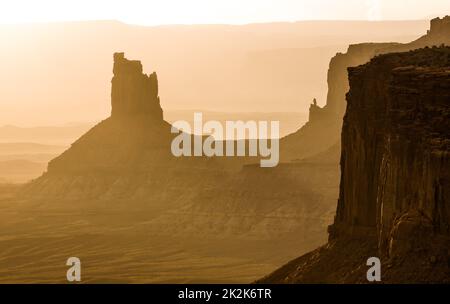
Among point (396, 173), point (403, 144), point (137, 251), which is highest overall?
point (403, 144)

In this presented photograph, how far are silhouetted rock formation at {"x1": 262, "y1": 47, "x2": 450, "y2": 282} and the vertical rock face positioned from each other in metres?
0.04

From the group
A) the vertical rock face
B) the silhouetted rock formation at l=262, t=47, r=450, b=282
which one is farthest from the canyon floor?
the vertical rock face

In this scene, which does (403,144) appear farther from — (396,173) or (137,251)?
(137,251)

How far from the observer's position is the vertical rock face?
5434 cm

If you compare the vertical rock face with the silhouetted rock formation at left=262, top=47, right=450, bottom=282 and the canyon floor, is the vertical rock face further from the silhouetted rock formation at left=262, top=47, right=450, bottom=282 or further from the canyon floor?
the canyon floor

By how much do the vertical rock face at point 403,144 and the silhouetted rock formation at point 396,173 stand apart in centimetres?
4

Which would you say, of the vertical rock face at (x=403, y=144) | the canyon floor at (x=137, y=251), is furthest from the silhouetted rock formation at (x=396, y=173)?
the canyon floor at (x=137, y=251)

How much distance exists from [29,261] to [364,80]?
361ft

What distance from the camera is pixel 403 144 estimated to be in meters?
56.1

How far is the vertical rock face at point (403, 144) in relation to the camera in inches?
2140

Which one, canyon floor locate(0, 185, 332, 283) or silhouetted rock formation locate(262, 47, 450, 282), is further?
canyon floor locate(0, 185, 332, 283)

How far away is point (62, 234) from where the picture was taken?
617 ft

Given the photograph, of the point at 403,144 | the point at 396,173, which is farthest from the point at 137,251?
the point at 403,144

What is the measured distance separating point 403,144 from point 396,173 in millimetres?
1508
